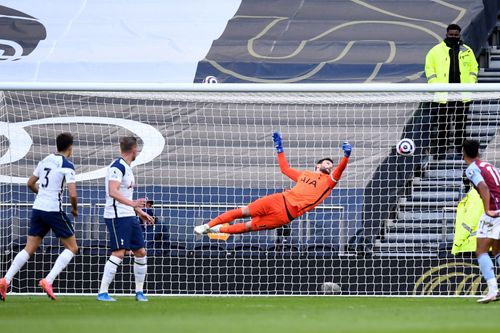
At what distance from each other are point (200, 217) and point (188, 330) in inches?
311

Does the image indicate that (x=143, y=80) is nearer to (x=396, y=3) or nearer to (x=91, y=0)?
(x=91, y=0)

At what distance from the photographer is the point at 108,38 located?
65.9 ft

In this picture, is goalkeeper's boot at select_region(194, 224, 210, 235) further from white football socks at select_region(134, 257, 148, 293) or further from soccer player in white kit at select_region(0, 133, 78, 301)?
soccer player in white kit at select_region(0, 133, 78, 301)

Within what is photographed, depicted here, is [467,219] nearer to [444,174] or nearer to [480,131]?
[444,174]

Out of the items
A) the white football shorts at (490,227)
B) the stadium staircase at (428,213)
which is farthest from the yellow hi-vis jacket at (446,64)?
the white football shorts at (490,227)

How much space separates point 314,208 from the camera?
15.2 metres

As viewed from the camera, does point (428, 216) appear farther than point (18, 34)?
No

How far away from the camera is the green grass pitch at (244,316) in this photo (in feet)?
26.2

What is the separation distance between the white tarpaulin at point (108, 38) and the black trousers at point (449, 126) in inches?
193

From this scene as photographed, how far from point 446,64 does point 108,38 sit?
263 inches

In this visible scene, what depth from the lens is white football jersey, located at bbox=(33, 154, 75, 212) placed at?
12.3 meters

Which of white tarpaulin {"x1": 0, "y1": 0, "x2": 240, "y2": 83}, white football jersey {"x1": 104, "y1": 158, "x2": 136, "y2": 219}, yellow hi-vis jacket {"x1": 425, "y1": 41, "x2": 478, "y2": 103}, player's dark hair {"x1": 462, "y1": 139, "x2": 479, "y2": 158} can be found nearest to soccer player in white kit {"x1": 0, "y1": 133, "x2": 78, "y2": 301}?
white football jersey {"x1": 104, "y1": 158, "x2": 136, "y2": 219}

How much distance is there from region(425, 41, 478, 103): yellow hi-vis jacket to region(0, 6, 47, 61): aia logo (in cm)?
750

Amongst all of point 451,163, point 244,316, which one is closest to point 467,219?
point 451,163
